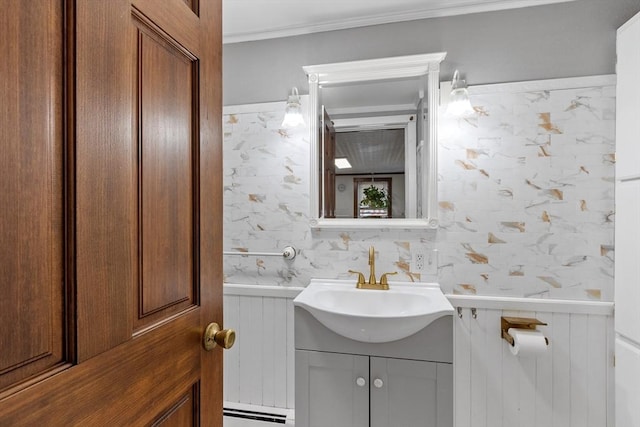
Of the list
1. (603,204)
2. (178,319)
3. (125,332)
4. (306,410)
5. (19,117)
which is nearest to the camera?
(19,117)

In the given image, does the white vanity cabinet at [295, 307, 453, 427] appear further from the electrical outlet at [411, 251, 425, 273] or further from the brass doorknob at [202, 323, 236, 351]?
the brass doorknob at [202, 323, 236, 351]

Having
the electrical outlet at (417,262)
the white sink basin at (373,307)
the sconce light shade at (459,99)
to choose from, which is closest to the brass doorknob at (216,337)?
the white sink basin at (373,307)

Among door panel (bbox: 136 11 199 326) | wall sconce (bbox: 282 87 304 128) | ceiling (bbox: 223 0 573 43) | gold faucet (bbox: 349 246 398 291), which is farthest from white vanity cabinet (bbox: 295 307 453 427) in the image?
ceiling (bbox: 223 0 573 43)

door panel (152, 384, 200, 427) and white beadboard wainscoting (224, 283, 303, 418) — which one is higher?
door panel (152, 384, 200, 427)

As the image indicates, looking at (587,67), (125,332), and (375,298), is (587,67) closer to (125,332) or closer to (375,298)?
(375,298)

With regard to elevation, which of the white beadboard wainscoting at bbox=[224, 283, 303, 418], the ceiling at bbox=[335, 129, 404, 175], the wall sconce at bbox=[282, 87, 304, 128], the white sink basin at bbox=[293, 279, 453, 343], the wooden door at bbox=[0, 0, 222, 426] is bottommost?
the white beadboard wainscoting at bbox=[224, 283, 303, 418]

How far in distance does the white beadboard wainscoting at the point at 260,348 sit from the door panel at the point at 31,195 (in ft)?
4.90

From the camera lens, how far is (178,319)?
2.17 feet

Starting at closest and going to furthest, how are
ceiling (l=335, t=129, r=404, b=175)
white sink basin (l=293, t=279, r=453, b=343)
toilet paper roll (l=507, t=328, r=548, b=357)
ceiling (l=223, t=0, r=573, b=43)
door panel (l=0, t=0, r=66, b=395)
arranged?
door panel (l=0, t=0, r=66, b=395) → white sink basin (l=293, t=279, r=453, b=343) → toilet paper roll (l=507, t=328, r=548, b=357) → ceiling (l=223, t=0, r=573, b=43) → ceiling (l=335, t=129, r=404, b=175)

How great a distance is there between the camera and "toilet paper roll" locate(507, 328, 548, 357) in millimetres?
1450

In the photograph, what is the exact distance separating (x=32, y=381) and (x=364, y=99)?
1754 mm

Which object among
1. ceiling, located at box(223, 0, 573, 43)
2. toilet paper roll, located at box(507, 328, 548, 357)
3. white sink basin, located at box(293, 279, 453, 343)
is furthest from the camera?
ceiling, located at box(223, 0, 573, 43)

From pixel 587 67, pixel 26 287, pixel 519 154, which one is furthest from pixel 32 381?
pixel 587 67

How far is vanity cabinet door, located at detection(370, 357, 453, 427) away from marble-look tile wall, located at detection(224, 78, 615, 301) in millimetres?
498
